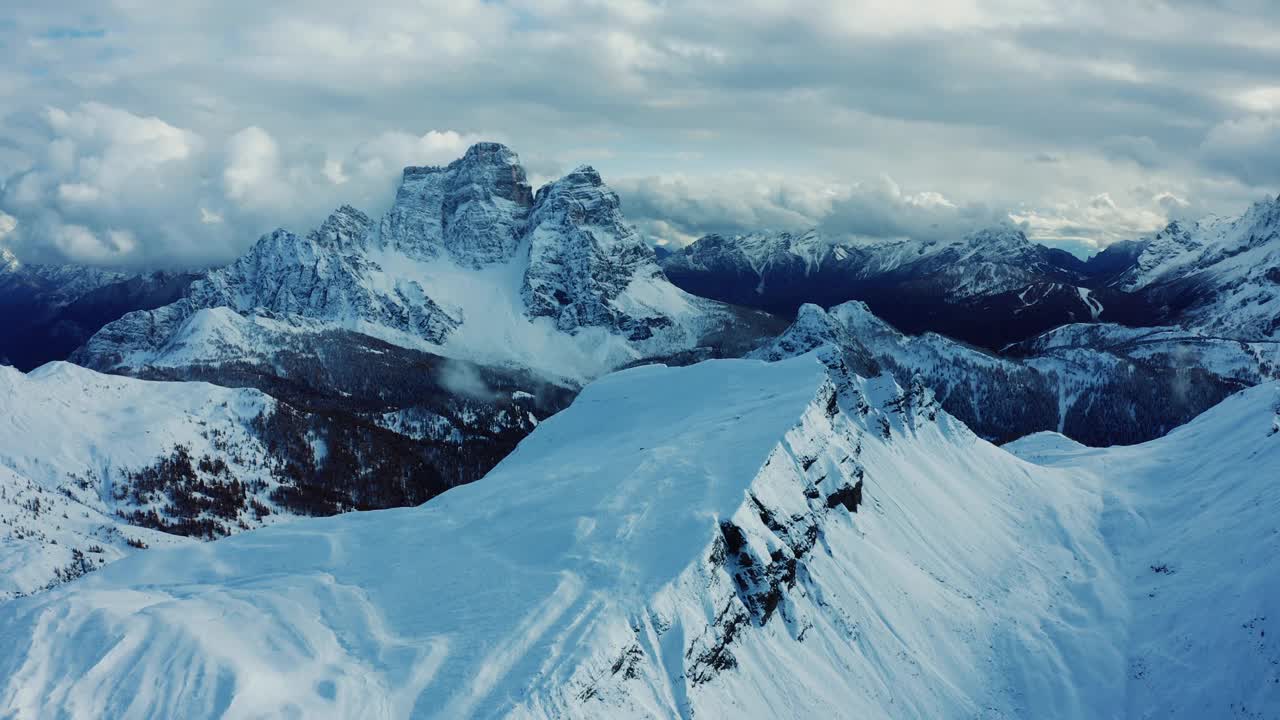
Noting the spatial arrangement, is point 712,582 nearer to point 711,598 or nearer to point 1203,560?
point 711,598

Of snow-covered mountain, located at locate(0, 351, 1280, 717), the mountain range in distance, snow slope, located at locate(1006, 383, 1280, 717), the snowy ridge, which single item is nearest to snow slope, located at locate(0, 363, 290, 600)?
the mountain range in distance

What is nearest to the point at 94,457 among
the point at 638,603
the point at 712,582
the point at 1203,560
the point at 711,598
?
the point at 638,603

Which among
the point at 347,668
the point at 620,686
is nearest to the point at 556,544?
the point at 620,686

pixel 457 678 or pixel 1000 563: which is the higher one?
pixel 457 678

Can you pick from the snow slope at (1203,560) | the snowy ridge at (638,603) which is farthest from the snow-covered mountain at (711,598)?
the snow slope at (1203,560)

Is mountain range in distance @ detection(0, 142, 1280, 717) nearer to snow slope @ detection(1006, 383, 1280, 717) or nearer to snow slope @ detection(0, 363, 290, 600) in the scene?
snow slope @ detection(1006, 383, 1280, 717)

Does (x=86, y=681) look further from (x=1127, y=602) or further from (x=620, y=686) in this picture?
Answer: (x=1127, y=602)
